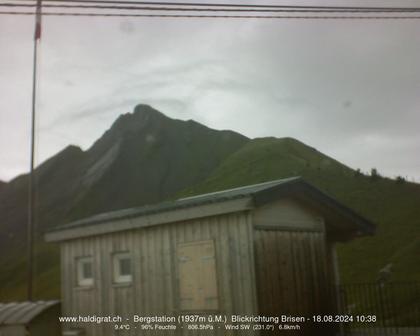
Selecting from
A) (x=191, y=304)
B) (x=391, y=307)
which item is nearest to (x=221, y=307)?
(x=191, y=304)

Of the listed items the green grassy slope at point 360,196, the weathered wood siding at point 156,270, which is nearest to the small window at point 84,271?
the weathered wood siding at point 156,270

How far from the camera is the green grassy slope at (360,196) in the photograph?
938 inches

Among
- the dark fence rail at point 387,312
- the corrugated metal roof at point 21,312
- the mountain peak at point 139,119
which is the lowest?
the dark fence rail at point 387,312

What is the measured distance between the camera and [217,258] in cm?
1138

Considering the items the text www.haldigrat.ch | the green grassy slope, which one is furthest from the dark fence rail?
the text www.haldigrat.ch

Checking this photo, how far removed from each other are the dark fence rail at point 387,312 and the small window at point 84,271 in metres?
6.28

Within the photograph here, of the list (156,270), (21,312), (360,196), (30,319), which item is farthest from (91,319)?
(360,196)

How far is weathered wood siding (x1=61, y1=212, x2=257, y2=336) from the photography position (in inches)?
435

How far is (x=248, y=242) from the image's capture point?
11.0 metres

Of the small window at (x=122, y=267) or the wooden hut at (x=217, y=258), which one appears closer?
the wooden hut at (x=217, y=258)

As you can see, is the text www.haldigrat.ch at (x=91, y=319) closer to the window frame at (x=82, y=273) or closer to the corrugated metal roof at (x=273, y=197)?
the window frame at (x=82, y=273)

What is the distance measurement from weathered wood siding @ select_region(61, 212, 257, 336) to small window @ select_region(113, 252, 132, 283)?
0.15m

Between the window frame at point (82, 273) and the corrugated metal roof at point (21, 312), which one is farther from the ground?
the window frame at point (82, 273)

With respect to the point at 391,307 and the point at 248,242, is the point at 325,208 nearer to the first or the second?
the point at 248,242
